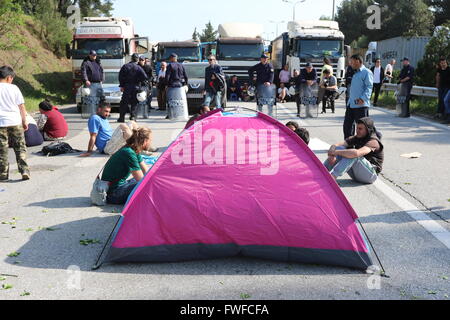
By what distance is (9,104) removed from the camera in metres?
8.38

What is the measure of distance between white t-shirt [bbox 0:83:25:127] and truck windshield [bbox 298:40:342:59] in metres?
18.9

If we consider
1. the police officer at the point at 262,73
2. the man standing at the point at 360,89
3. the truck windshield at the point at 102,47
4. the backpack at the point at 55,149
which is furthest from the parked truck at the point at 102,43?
the man standing at the point at 360,89

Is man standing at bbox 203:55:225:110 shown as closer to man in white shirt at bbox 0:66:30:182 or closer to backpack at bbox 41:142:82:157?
backpack at bbox 41:142:82:157

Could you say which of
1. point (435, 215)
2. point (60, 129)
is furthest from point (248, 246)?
point (60, 129)

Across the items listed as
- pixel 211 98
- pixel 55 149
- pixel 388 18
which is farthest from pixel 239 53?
pixel 388 18

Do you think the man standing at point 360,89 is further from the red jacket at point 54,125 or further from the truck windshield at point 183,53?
the truck windshield at point 183,53

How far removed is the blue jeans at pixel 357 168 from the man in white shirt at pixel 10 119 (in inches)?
180

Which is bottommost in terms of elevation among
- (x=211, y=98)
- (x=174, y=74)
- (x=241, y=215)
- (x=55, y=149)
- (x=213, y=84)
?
(x=55, y=149)

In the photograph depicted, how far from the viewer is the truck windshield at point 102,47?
22750 mm

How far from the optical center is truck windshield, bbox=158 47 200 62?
2530 centimetres

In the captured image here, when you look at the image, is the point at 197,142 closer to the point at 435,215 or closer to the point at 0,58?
the point at 435,215

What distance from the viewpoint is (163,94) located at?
21547 millimetres

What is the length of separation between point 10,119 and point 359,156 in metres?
5.08

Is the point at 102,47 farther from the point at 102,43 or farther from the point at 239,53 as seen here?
the point at 239,53
